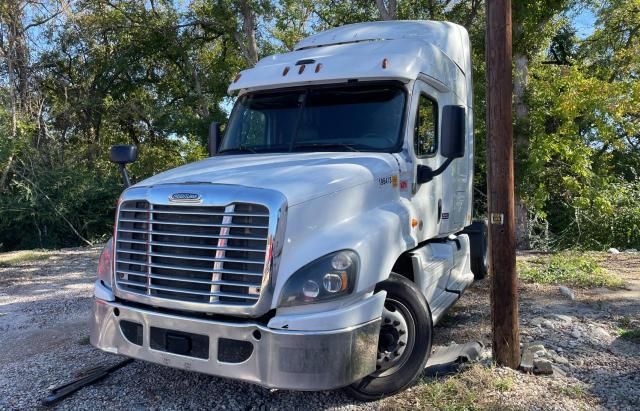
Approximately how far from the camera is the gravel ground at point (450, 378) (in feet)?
13.0

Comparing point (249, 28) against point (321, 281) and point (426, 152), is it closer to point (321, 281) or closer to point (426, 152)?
point (426, 152)

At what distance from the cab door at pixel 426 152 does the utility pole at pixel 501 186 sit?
0.64 m

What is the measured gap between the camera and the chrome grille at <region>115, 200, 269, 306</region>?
11.1 feet

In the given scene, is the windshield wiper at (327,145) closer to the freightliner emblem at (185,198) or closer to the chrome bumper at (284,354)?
the freightliner emblem at (185,198)

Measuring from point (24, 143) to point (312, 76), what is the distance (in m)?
13.2

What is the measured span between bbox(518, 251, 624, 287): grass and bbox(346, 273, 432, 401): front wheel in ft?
15.3

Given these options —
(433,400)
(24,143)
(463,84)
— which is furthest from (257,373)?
(24,143)

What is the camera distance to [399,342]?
4.02 meters

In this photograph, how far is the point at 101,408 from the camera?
4.00 m

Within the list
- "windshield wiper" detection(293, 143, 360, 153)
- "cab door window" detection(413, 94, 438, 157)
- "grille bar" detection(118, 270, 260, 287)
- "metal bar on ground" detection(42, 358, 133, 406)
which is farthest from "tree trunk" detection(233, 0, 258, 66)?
"grille bar" detection(118, 270, 260, 287)

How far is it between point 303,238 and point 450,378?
177 cm

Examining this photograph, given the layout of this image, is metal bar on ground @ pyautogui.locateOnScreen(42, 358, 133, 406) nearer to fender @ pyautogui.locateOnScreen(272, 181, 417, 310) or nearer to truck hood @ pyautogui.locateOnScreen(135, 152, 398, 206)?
truck hood @ pyautogui.locateOnScreen(135, 152, 398, 206)

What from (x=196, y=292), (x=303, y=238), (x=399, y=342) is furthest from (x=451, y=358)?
(x=196, y=292)

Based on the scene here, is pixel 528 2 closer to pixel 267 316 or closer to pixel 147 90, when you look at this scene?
pixel 267 316
